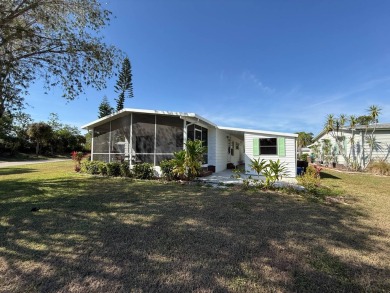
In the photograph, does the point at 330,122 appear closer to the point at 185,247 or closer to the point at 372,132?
the point at 372,132

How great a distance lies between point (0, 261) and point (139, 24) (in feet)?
35.3

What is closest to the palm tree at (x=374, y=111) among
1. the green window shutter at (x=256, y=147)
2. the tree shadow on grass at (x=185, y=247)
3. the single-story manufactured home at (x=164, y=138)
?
the single-story manufactured home at (x=164, y=138)

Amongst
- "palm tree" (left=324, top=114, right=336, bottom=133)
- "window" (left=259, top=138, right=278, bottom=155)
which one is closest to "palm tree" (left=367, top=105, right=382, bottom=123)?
"palm tree" (left=324, top=114, right=336, bottom=133)

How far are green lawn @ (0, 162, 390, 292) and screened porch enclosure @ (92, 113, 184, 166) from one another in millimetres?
5447

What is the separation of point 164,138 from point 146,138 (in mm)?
1040

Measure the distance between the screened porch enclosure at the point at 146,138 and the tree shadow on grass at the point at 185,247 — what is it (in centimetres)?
575

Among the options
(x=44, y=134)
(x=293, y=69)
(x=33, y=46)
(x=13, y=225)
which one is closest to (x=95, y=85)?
(x=33, y=46)

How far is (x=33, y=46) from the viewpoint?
823 centimetres

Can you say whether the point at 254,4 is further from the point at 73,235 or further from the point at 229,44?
the point at 73,235

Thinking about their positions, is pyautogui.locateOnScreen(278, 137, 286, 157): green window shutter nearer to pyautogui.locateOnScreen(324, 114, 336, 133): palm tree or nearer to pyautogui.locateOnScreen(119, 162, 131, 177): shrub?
pyautogui.locateOnScreen(119, 162, 131, 177): shrub

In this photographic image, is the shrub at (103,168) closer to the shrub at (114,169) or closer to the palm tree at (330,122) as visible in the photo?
the shrub at (114,169)

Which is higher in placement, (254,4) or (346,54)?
(254,4)

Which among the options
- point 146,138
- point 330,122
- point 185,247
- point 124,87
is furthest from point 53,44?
point 124,87

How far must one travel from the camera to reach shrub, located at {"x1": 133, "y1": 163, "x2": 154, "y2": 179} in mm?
10477
